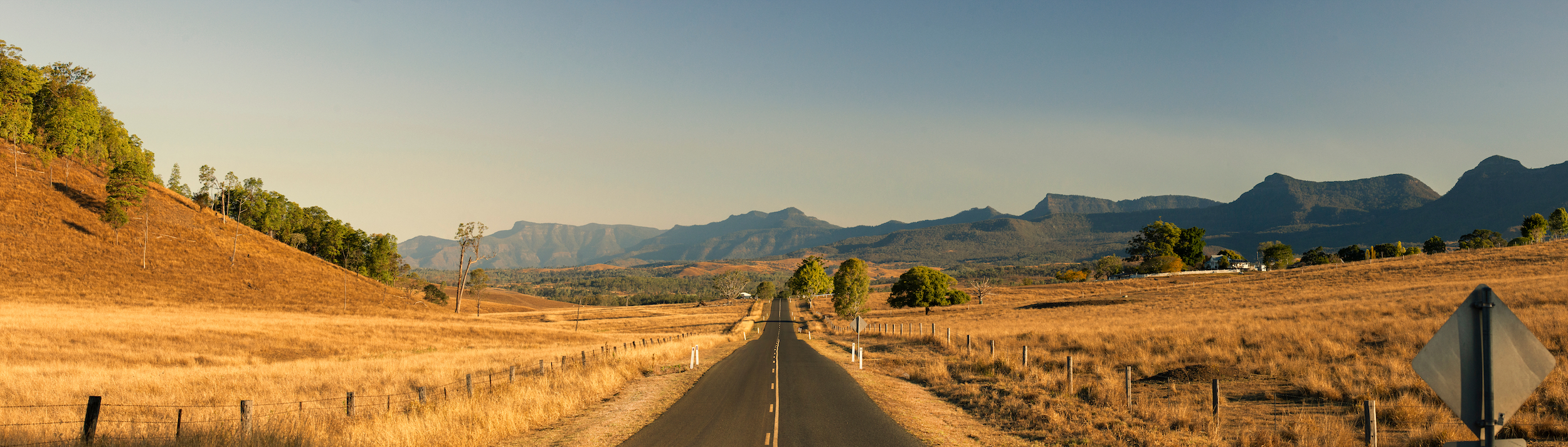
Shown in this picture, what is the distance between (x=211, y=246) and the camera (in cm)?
8019

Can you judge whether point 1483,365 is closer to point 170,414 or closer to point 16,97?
point 170,414

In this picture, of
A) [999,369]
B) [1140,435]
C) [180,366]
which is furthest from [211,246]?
[1140,435]

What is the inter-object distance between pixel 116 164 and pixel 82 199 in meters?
26.1

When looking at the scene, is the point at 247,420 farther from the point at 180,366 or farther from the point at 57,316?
the point at 57,316

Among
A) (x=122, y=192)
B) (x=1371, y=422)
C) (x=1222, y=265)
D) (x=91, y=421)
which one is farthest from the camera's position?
(x=1222, y=265)

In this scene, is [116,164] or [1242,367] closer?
[1242,367]

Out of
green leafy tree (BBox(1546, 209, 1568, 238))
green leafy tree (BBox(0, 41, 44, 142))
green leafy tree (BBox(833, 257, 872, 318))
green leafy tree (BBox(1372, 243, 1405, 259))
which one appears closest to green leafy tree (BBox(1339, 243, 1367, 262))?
green leafy tree (BBox(1372, 243, 1405, 259))

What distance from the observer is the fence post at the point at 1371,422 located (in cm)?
973

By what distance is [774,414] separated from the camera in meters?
16.3

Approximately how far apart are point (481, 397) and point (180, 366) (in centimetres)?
2165

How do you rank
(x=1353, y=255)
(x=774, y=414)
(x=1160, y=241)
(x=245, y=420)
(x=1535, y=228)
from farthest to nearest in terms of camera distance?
(x=1353, y=255) < (x=1160, y=241) < (x=1535, y=228) < (x=774, y=414) < (x=245, y=420)

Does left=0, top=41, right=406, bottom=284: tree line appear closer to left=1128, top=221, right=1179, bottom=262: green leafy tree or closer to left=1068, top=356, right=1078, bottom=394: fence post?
left=1068, top=356, right=1078, bottom=394: fence post

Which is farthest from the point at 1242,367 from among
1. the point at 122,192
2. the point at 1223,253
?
the point at 1223,253

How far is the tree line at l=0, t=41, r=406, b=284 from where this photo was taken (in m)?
79.5
